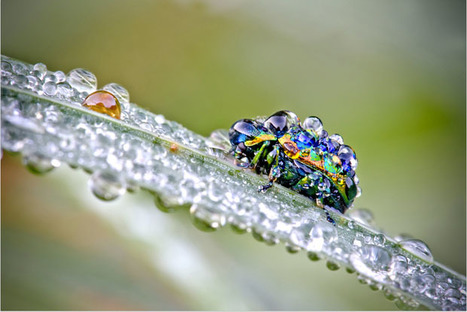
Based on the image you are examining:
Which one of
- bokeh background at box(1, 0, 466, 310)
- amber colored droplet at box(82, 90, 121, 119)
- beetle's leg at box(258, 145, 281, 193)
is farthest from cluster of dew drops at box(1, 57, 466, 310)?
bokeh background at box(1, 0, 466, 310)

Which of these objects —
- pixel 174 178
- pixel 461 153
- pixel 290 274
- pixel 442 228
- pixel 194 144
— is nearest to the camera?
pixel 174 178

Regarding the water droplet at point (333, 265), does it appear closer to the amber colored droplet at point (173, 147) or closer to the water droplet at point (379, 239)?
the water droplet at point (379, 239)

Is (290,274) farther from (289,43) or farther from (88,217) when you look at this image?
(289,43)

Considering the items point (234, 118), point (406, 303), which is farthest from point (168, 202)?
point (234, 118)

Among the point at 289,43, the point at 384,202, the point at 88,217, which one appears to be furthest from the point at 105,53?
the point at 384,202

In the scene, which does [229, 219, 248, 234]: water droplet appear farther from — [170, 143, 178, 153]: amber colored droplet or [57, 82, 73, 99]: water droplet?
[57, 82, 73, 99]: water droplet

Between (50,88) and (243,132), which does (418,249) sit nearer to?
(243,132)

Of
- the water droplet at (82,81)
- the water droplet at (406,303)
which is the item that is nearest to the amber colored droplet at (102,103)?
the water droplet at (82,81)
